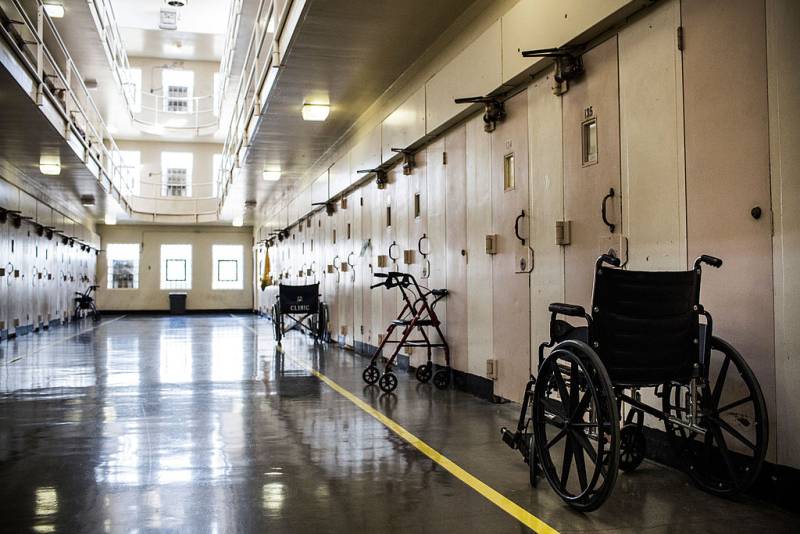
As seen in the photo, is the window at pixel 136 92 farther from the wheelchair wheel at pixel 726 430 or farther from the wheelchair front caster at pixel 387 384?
the wheelchair wheel at pixel 726 430

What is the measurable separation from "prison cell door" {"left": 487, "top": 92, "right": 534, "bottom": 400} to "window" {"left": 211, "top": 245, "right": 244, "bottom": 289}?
24.1 m

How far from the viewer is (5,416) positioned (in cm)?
598

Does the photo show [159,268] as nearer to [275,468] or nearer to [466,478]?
[275,468]

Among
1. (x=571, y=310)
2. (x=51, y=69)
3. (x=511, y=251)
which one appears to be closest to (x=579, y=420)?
(x=571, y=310)

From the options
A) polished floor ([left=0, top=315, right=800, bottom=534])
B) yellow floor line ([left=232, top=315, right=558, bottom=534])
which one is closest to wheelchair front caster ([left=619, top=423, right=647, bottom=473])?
polished floor ([left=0, top=315, right=800, bottom=534])

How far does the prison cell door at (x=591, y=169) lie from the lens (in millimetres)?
4688

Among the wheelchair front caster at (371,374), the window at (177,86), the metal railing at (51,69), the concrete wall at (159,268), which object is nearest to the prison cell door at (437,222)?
the wheelchair front caster at (371,374)

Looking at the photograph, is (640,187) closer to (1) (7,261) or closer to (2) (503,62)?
(2) (503,62)

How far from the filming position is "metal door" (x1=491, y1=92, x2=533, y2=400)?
5934 millimetres

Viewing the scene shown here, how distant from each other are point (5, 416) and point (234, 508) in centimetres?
363

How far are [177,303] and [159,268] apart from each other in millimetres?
1766

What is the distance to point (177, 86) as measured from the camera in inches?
1051

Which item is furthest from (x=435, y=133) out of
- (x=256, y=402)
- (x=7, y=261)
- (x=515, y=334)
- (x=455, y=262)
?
(x=7, y=261)

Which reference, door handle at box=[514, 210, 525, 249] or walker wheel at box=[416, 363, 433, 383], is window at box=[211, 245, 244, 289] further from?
door handle at box=[514, 210, 525, 249]
